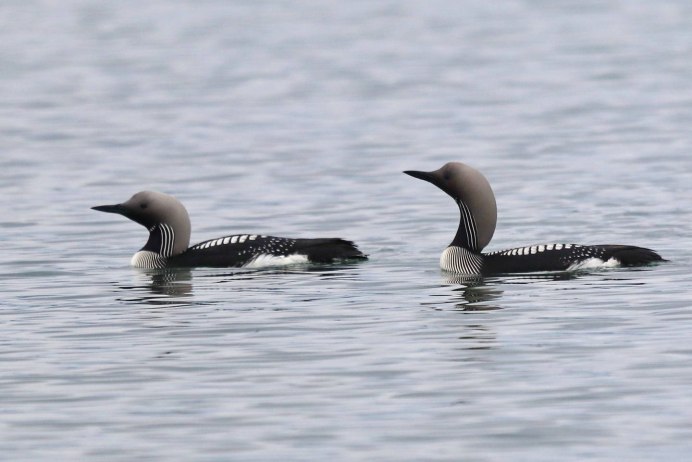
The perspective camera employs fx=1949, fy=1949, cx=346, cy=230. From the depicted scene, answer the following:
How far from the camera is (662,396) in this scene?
381 inches

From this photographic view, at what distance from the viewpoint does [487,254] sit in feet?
48.4

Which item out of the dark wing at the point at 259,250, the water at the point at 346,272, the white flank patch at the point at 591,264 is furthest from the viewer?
the dark wing at the point at 259,250

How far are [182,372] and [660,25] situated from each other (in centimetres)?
4224

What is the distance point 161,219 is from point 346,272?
6.56 ft

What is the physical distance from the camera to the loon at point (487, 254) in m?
14.3

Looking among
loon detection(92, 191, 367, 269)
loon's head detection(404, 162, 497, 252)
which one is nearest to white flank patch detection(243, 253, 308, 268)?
loon detection(92, 191, 367, 269)

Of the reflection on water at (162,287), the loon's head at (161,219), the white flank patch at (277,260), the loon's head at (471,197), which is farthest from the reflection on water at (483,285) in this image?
the loon's head at (161,219)

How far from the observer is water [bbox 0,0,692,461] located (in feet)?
30.6

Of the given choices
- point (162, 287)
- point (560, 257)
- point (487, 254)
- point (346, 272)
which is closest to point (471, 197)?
point (487, 254)

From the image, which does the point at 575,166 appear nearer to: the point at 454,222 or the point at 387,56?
the point at 454,222

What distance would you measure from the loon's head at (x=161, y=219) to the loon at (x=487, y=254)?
2.06 m

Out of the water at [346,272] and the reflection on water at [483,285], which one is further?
the reflection on water at [483,285]

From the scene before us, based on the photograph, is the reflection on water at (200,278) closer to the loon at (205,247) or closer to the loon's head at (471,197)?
the loon at (205,247)

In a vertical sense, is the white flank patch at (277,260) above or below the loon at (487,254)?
below
